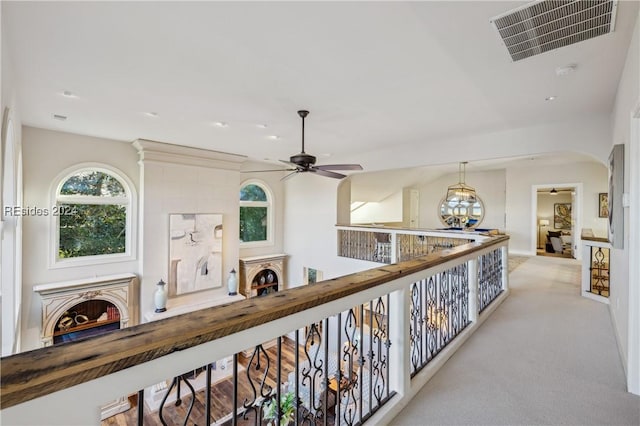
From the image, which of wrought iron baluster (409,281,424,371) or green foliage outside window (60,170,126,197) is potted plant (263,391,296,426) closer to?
wrought iron baluster (409,281,424,371)

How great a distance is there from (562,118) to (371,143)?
2817mm

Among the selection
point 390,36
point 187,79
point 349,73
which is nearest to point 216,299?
point 187,79

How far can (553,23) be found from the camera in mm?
2029

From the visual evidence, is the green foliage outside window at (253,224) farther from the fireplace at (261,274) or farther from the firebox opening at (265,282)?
the firebox opening at (265,282)

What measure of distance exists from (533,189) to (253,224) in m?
8.08

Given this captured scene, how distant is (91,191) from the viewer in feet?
17.6

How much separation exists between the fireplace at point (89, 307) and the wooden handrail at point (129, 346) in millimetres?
5149

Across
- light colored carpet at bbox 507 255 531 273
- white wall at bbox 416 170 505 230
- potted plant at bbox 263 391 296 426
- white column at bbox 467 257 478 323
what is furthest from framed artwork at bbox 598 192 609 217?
potted plant at bbox 263 391 296 426

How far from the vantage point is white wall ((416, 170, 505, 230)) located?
382 inches

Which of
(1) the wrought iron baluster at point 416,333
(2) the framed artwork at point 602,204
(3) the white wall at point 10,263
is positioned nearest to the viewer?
(1) the wrought iron baluster at point 416,333

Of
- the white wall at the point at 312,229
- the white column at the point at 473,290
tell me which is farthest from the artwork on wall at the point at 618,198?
the white wall at the point at 312,229

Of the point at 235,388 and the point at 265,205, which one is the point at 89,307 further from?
the point at 235,388

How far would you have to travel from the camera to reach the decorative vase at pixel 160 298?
5.55 meters

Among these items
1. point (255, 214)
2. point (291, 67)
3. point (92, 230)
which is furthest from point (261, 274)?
point (291, 67)
